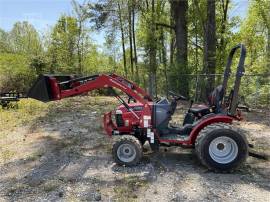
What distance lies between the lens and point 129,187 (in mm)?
4547

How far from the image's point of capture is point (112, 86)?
5406 millimetres

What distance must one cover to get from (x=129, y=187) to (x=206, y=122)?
1605mm

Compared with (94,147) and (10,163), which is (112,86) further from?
(10,163)

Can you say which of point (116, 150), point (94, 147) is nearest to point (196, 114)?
point (116, 150)

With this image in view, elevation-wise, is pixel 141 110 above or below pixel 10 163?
above

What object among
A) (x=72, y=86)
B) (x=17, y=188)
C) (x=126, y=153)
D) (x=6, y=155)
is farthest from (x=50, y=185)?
(x=6, y=155)

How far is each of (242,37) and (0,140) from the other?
1850 centimetres

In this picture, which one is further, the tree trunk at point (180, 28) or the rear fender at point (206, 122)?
the tree trunk at point (180, 28)

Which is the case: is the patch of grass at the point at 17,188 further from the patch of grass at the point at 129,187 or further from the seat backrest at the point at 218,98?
the seat backrest at the point at 218,98

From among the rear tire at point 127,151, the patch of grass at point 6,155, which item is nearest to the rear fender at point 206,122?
the rear tire at point 127,151

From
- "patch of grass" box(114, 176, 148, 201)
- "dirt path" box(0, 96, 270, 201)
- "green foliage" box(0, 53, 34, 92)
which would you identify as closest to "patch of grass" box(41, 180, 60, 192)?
"dirt path" box(0, 96, 270, 201)

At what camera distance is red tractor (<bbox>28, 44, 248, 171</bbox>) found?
5023mm

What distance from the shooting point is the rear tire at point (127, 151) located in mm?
5309

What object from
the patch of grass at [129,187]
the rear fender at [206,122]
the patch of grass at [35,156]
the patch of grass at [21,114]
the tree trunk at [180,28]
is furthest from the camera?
the tree trunk at [180,28]
